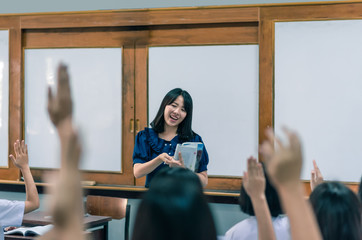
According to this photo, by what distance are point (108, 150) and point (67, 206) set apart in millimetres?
3933

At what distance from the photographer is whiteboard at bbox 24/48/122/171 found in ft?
14.7

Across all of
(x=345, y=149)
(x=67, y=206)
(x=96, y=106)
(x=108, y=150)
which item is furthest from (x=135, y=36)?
(x=67, y=206)

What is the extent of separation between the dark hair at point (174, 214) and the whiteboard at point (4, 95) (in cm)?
415

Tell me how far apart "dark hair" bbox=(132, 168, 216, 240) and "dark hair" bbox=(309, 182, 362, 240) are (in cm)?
47

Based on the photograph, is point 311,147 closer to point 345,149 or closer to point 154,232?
point 345,149

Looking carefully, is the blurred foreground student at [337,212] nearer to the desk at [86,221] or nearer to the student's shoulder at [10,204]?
the student's shoulder at [10,204]

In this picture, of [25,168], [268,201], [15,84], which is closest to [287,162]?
[268,201]

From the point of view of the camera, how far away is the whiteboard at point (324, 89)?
3.94 metres

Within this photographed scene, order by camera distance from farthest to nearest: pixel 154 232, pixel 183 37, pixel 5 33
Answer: pixel 5 33 → pixel 183 37 → pixel 154 232

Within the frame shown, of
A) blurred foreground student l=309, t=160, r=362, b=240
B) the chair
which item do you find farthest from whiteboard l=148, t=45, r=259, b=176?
blurred foreground student l=309, t=160, r=362, b=240

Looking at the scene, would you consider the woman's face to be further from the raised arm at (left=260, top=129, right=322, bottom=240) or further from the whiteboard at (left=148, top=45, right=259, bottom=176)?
the raised arm at (left=260, top=129, right=322, bottom=240)

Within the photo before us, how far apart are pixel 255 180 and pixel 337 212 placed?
0.86 feet

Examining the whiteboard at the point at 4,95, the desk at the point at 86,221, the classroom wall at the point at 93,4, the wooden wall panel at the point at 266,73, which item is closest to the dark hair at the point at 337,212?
the desk at the point at 86,221

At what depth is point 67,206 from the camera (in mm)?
608
